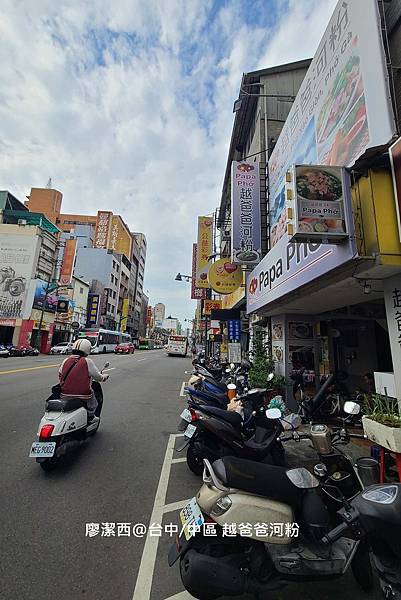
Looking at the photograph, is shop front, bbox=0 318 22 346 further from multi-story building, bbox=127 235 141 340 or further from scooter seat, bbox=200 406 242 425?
multi-story building, bbox=127 235 141 340

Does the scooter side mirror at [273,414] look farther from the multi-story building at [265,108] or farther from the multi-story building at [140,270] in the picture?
the multi-story building at [140,270]

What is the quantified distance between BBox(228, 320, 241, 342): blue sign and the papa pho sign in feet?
18.9

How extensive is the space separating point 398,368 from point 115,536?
3.73m

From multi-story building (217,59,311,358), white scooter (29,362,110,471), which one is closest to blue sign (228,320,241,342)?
multi-story building (217,59,311,358)

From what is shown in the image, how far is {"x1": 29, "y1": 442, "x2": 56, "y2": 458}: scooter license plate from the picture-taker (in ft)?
11.8

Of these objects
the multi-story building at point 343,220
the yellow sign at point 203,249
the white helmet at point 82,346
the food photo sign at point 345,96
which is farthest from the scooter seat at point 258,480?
the yellow sign at point 203,249

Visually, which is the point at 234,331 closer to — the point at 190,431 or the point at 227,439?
the point at 190,431

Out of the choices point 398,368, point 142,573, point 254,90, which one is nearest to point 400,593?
point 142,573

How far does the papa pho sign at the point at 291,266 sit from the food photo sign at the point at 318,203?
0.91 ft

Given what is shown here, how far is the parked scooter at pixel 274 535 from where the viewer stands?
180cm

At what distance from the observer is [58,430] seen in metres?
3.70

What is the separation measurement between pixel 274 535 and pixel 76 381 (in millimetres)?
3484

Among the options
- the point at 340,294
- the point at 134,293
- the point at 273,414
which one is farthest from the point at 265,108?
the point at 134,293

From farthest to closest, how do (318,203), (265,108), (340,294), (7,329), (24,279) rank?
(7,329) < (24,279) < (265,108) < (340,294) < (318,203)
